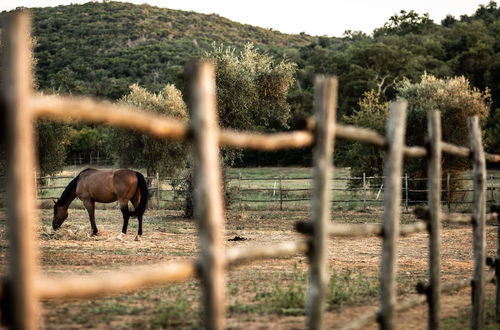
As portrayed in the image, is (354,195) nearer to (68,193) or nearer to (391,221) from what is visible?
(68,193)

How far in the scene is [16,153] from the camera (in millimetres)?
2449

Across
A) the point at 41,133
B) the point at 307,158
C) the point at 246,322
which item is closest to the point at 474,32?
the point at 307,158

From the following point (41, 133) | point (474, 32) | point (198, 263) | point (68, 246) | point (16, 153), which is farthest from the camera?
point (474, 32)

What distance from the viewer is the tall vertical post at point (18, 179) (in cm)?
245

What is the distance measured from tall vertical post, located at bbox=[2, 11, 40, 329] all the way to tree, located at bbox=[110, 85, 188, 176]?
26627mm

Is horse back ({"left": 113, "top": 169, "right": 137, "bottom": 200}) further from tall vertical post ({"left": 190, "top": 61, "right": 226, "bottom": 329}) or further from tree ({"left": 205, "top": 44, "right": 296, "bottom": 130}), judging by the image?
tall vertical post ({"left": 190, "top": 61, "right": 226, "bottom": 329})

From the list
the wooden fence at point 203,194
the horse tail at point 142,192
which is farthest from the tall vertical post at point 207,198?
the horse tail at point 142,192

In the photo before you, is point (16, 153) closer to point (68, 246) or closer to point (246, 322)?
point (246, 322)

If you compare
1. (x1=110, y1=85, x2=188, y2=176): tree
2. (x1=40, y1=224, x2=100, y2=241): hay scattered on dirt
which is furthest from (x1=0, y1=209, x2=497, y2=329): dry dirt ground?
(x1=110, y1=85, x2=188, y2=176): tree

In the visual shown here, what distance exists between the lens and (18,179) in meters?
2.45

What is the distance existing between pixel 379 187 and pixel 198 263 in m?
25.8

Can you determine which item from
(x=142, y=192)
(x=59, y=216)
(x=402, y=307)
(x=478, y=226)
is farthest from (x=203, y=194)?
(x=59, y=216)

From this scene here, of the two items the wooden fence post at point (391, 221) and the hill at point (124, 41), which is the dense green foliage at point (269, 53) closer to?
the hill at point (124, 41)

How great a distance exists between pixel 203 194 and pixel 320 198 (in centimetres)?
108
